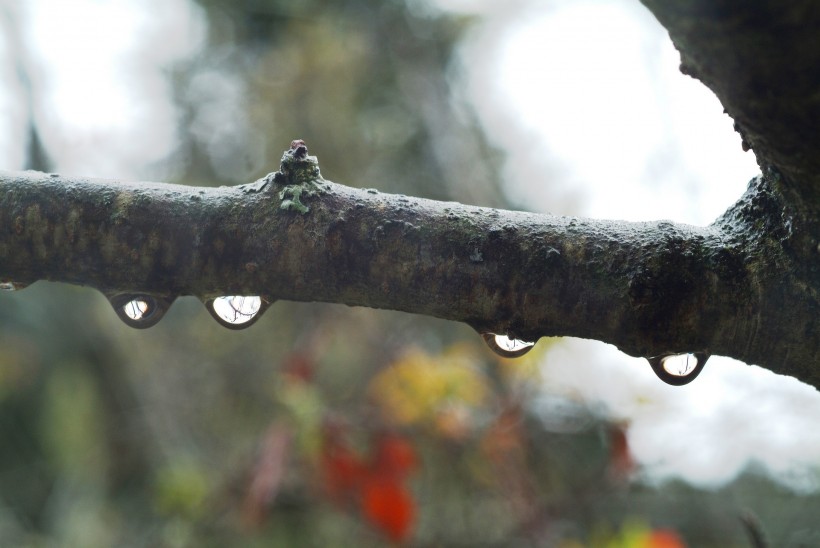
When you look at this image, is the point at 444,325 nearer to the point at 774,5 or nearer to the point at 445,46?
the point at 445,46

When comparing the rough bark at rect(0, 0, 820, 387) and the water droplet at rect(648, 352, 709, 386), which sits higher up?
the rough bark at rect(0, 0, 820, 387)

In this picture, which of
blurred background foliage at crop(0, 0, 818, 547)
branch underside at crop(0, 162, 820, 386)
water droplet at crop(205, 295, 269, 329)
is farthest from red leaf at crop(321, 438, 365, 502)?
branch underside at crop(0, 162, 820, 386)

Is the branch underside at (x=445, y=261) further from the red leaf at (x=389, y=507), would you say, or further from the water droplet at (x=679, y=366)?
the red leaf at (x=389, y=507)

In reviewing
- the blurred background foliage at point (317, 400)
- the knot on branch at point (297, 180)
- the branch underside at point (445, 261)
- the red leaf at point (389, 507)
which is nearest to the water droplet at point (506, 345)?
the branch underside at point (445, 261)

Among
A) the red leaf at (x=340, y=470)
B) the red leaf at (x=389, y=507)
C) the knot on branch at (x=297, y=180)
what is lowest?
the red leaf at (x=389, y=507)

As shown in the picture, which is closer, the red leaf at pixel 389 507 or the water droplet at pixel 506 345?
the water droplet at pixel 506 345

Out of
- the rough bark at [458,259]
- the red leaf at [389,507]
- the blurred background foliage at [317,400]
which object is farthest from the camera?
the blurred background foliage at [317,400]

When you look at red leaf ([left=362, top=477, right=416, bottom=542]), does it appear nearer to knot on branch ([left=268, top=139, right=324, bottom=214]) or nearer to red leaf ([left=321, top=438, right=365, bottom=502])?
red leaf ([left=321, top=438, right=365, bottom=502])
